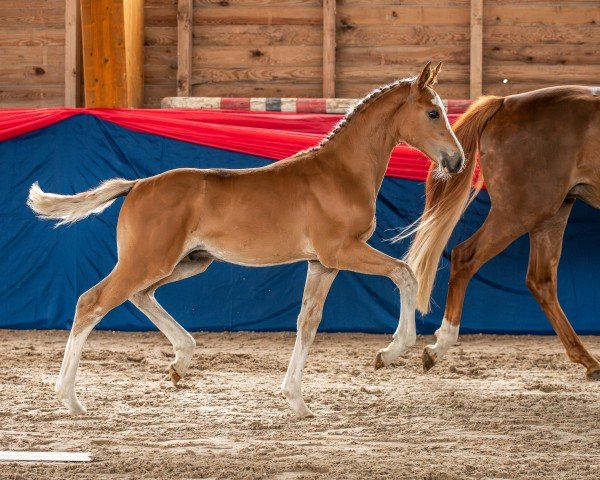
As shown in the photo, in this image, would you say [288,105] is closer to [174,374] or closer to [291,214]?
[174,374]

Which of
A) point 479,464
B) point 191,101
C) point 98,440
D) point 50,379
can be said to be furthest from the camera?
point 191,101

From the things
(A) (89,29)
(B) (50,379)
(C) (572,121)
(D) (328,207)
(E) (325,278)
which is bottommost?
(B) (50,379)

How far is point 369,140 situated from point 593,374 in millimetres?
2285

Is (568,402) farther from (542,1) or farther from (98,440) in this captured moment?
(542,1)

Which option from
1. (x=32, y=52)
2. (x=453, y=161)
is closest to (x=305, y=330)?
(x=453, y=161)

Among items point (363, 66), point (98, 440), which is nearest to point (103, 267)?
point (363, 66)

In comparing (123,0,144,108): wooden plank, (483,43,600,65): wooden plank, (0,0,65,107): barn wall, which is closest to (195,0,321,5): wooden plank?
(123,0,144,108): wooden plank

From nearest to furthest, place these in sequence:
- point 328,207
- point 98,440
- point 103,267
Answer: point 98,440 < point 328,207 < point 103,267

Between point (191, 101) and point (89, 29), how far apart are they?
132cm

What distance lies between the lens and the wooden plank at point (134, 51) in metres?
9.44

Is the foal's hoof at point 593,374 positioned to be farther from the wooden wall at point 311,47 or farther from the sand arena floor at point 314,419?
the wooden wall at point 311,47

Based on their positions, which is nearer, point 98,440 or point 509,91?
point 98,440

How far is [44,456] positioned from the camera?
3.76m

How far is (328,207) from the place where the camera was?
477cm
